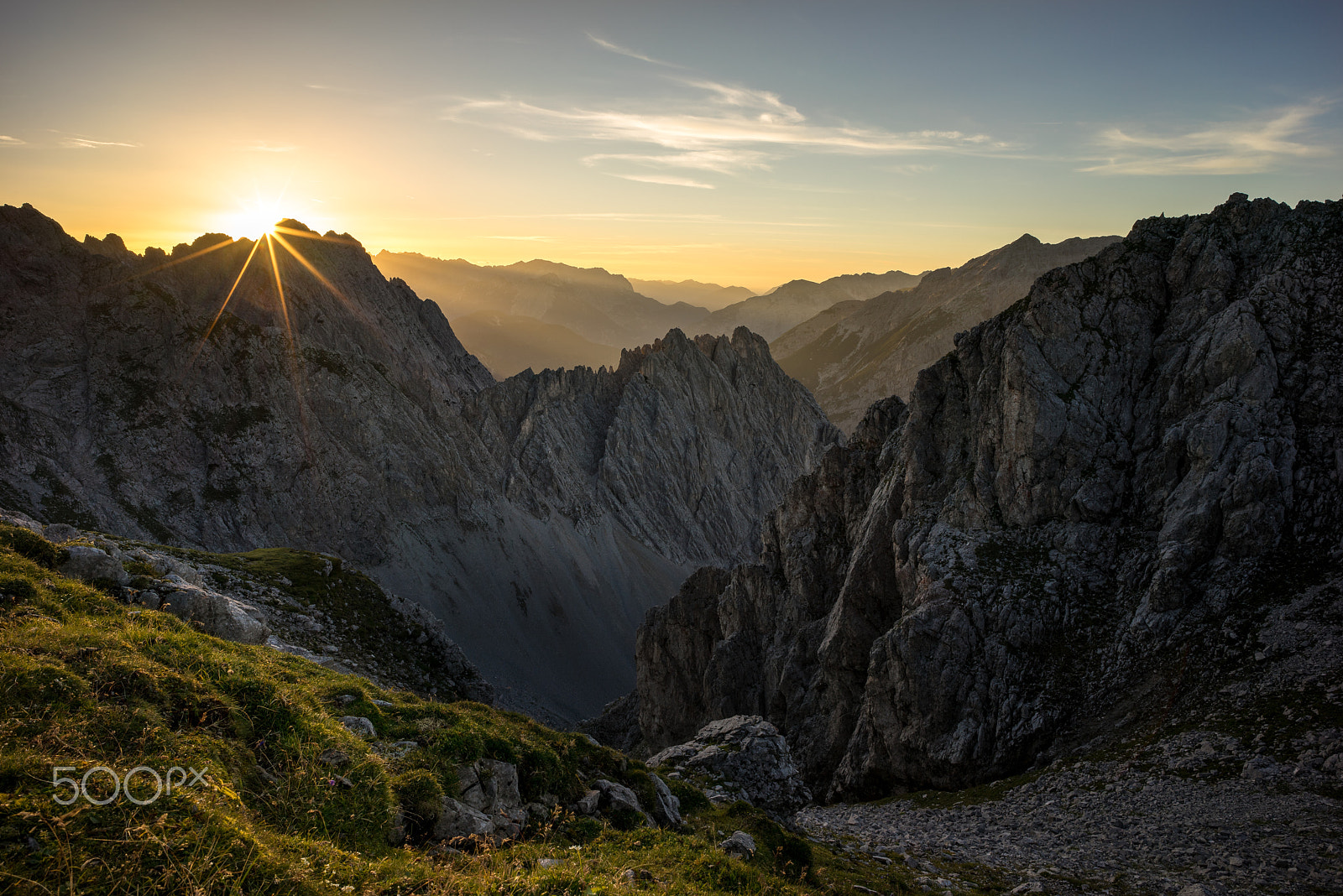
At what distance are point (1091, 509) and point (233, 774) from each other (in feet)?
170

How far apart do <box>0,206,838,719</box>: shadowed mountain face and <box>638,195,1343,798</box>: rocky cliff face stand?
59919 millimetres

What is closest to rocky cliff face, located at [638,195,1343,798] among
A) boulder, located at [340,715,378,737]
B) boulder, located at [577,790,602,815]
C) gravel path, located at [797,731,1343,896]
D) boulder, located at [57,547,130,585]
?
gravel path, located at [797,731,1343,896]

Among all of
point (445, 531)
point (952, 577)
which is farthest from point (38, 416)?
point (952, 577)

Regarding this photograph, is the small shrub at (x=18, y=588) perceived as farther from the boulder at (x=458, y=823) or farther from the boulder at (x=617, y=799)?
the boulder at (x=617, y=799)

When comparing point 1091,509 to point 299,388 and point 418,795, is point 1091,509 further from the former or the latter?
point 299,388

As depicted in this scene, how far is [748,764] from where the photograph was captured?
34.6 meters

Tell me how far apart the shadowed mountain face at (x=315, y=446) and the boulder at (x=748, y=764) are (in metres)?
65.9

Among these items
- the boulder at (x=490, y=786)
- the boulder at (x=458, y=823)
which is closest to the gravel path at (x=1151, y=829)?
the boulder at (x=490, y=786)

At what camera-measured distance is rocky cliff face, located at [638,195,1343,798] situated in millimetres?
41406

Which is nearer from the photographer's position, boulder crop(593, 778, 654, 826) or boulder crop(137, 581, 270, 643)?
boulder crop(593, 778, 654, 826)

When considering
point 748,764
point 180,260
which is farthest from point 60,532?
point 180,260

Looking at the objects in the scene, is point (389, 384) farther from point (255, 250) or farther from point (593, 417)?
point (593, 417)

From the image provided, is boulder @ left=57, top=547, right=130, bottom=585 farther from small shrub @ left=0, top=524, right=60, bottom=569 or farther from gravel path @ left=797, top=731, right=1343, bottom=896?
gravel path @ left=797, top=731, right=1343, bottom=896

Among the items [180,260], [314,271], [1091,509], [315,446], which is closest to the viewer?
[1091,509]
